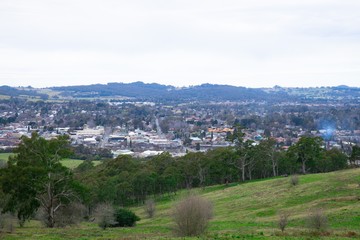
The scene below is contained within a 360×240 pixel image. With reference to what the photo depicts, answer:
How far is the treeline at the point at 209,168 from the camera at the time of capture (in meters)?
48.8

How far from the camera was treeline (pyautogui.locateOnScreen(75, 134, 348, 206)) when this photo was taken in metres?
48.8

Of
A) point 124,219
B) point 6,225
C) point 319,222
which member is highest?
point 319,222

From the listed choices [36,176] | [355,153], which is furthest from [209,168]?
[36,176]

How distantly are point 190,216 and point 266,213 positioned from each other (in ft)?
36.4

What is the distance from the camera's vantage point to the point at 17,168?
2695 centimetres

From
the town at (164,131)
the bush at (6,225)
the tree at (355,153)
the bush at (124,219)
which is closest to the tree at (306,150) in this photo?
the tree at (355,153)

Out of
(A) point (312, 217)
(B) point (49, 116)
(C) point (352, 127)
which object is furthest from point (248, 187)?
(B) point (49, 116)

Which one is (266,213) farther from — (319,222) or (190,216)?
(190,216)

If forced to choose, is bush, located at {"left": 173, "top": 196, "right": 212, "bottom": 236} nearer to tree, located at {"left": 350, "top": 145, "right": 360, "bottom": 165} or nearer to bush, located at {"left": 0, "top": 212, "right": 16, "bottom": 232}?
bush, located at {"left": 0, "top": 212, "right": 16, "bottom": 232}

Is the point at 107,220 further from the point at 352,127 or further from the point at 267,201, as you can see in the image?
the point at 352,127

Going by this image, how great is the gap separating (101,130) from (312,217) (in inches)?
5436

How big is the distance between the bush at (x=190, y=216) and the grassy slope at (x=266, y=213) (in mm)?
802

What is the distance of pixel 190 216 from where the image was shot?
69.4 feet

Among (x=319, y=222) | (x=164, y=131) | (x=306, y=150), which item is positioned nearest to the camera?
(x=319, y=222)
